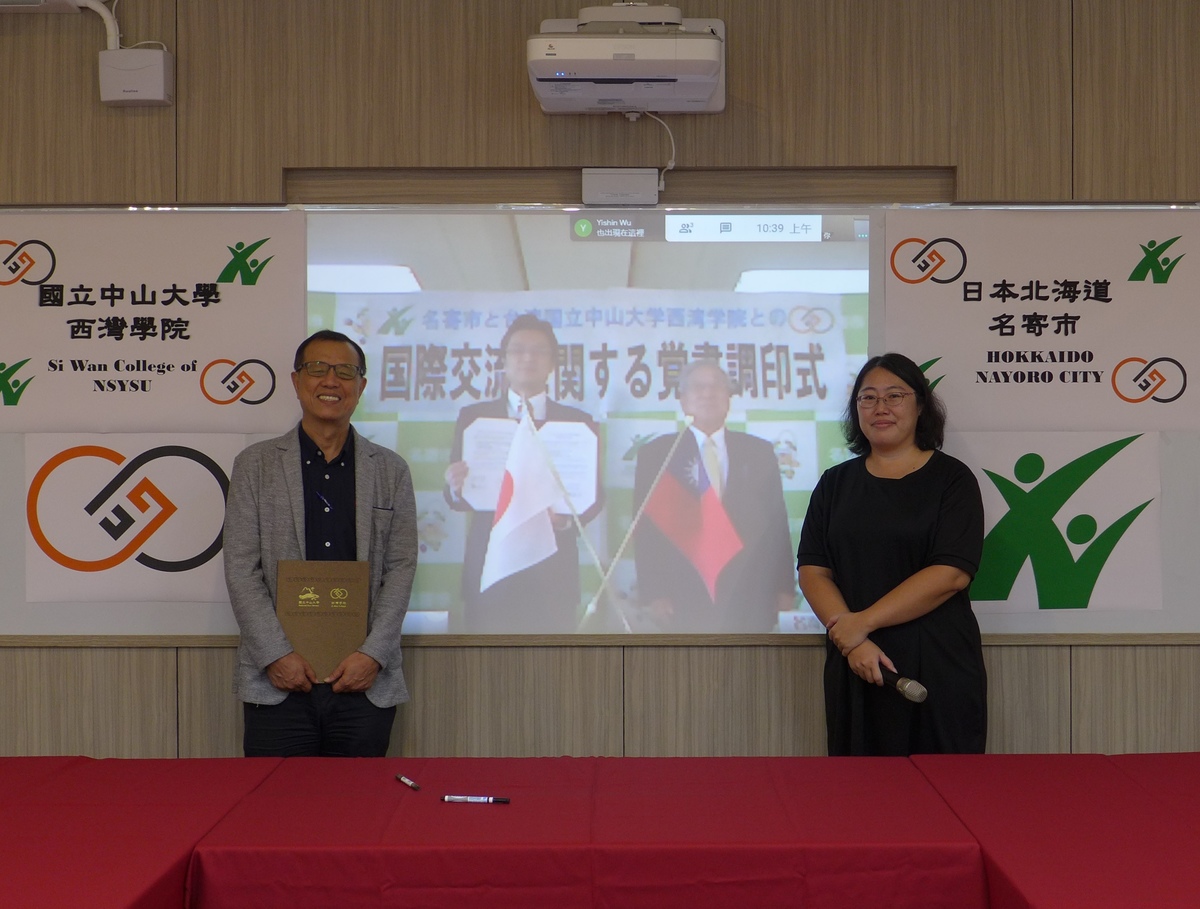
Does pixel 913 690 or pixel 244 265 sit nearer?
pixel 913 690

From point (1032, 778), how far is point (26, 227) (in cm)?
334

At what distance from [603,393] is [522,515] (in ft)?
1.56

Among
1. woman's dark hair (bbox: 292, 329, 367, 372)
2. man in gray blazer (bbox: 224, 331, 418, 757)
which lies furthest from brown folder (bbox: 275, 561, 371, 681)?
woman's dark hair (bbox: 292, 329, 367, 372)

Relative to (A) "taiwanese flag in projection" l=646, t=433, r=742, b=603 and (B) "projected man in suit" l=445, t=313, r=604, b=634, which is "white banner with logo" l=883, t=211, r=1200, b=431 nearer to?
(A) "taiwanese flag in projection" l=646, t=433, r=742, b=603

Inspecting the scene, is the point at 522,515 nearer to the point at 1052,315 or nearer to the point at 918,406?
the point at 918,406

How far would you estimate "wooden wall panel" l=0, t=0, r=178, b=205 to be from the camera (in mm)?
3381

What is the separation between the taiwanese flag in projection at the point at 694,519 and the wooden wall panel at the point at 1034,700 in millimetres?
919

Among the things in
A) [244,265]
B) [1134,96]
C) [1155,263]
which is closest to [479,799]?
[244,265]

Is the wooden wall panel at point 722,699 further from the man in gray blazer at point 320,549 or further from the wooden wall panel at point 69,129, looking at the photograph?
the wooden wall panel at point 69,129

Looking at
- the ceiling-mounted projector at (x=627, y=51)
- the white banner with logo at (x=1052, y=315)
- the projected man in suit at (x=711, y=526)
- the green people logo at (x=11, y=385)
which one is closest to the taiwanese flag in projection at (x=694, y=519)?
the projected man in suit at (x=711, y=526)

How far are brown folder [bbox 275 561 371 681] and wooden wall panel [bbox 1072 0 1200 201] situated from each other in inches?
102

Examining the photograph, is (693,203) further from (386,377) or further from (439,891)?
(439,891)

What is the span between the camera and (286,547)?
293 cm

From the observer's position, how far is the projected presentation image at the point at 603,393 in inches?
133
